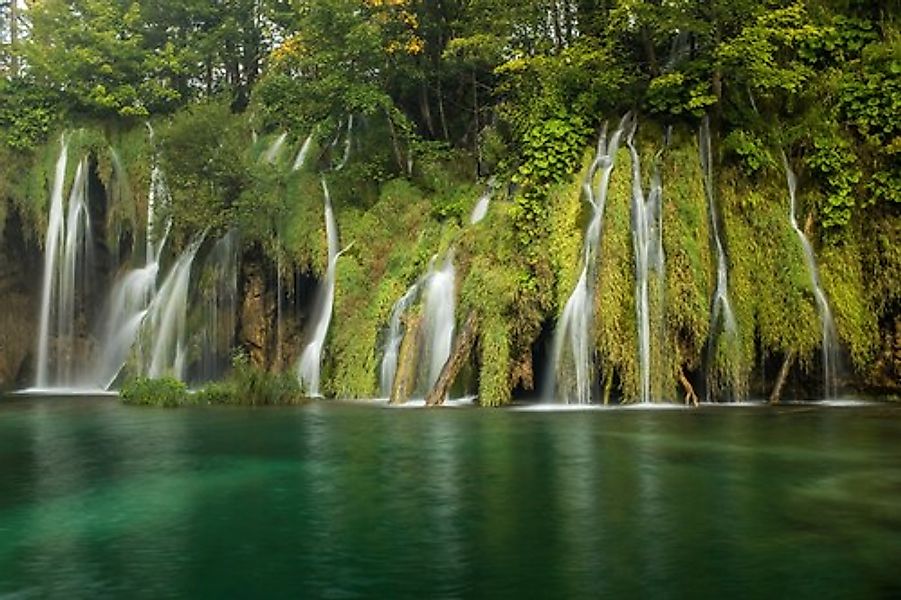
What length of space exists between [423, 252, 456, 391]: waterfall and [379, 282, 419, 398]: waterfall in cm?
48

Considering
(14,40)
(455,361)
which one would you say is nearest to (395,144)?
(455,361)

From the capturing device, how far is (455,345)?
18062 millimetres

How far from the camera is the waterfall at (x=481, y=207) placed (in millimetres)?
20906

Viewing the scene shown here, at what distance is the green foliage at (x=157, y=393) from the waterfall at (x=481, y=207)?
24.2 feet

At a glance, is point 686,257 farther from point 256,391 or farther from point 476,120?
point 476,120

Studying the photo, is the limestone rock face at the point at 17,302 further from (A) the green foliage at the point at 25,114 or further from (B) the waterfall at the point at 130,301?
(B) the waterfall at the point at 130,301

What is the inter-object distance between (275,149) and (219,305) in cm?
588

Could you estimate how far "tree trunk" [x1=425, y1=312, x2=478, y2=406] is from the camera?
17812mm

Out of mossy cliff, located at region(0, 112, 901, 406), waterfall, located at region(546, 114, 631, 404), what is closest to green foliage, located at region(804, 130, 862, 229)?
mossy cliff, located at region(0, 112, 901, 406)

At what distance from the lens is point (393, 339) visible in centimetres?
1977

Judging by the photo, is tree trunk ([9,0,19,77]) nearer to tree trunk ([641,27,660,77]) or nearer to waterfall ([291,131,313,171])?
waterfall ([291,131,313,171])

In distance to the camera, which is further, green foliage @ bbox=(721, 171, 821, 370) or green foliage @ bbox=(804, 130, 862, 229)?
green foliage @ bbox=(804, 130, 862, 229)

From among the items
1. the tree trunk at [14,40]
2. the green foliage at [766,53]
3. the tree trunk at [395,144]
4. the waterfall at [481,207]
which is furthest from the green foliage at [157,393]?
the tree trunk at [14,40]

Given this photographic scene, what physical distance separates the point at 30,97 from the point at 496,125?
14.8 metres
